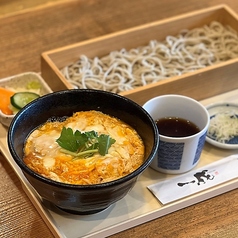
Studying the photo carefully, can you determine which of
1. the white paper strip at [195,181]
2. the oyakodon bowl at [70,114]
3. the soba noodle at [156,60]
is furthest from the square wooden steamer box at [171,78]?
the white paper strip at [195,181]

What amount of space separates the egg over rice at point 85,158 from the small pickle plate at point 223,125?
273 millimetres

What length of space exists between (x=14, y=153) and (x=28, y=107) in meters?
0.17

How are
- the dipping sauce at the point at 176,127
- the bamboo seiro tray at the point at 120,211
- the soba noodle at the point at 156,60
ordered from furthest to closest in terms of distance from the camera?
the soba noodle at the point at 156,60 < the dipping sauce at the point at 176,127 < the bamboo seiro tray at the point at 120,211

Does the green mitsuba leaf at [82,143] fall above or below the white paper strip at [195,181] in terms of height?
above

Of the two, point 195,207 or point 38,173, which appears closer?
point 38,173

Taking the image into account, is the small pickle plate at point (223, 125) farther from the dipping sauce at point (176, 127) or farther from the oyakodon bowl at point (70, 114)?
the oyakodon bowl at point (70, 114)

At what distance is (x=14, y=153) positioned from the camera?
106 centimetres

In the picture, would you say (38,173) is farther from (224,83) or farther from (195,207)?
(224,83)

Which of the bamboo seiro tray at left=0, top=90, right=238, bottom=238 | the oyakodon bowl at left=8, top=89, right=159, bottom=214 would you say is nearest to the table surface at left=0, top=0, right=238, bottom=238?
the bamboo seiro tray at left=0, top=90, right=238, bottom=238

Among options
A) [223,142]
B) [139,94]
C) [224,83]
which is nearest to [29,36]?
[139,94]

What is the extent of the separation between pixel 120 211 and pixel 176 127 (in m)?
0.29

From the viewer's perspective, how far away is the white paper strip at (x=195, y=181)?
122 cm

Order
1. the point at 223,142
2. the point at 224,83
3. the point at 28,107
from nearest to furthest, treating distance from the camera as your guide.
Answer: the point at 28,107
the point at 223,142
the point at 224,83

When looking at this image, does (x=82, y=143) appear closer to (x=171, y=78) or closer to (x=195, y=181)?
(x=195, y=181)
